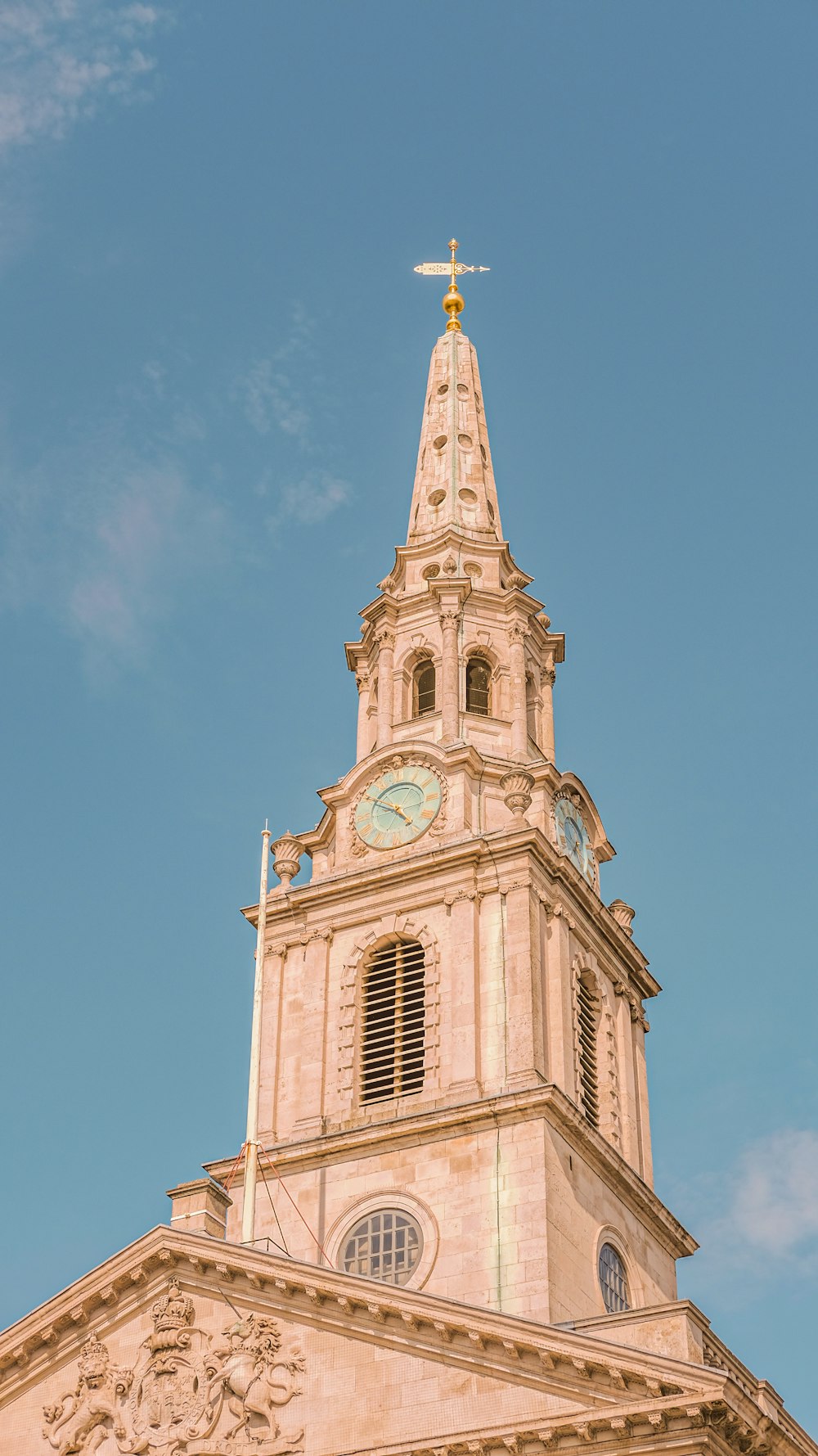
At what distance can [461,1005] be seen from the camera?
53.6 metres

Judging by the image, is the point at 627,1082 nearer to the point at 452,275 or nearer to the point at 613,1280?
the point at 613,1280

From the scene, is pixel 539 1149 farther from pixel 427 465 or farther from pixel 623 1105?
pixel 427 465

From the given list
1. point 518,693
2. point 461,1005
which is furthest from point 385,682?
point 461,1005

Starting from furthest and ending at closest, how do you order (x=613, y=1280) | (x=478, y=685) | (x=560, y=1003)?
(x=478, y=685)
(x=560, y=1003)
(x=613, y=1280)

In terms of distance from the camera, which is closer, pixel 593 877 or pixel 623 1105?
pixel 623 1105

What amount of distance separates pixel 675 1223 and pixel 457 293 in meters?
36.2

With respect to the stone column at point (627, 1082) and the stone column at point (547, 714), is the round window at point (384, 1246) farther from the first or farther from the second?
the stone column at point (547, 714)

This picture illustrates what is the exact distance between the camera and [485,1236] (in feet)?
161

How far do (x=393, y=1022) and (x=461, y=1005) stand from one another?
7.57ft

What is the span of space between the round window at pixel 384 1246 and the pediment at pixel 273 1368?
9.80 meters

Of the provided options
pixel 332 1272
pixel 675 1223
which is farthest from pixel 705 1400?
pixel 675 1223

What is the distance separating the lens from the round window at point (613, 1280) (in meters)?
50.8

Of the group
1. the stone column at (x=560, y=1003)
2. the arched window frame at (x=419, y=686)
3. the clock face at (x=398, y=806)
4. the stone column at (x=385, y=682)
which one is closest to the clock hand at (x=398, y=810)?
the clock face at (x=398, y=806)

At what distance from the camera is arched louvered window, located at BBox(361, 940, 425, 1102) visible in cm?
5384
